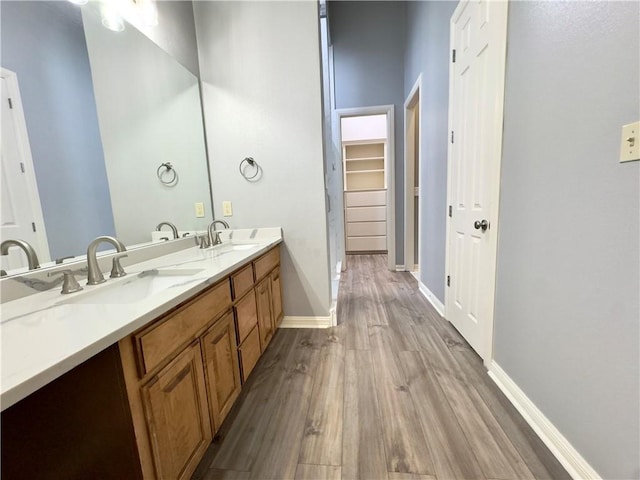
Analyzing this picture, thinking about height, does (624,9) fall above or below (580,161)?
above

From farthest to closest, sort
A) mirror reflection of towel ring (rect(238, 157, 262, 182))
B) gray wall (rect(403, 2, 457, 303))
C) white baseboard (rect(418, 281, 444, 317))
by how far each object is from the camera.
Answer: white baseboard (rect(418, 281, 444, 317))
gray wall (rect(403, 2, 457, 303))
mirror reflection of towel ring (rect(238, 157, 262, 182))

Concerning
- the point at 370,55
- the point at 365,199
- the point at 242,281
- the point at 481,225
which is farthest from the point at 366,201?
the point at 242,281

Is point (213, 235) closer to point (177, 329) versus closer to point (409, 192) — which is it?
point (177, 329)

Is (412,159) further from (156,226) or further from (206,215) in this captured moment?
(156,226)

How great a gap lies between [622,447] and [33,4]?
8.23 feet

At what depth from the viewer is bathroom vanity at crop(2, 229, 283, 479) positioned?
2.17 feet

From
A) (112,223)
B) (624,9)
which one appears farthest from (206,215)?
(624,9)

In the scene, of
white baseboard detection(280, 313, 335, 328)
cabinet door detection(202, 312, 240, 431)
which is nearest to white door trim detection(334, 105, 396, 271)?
white baseboard detection(280, 313, 335, 328)

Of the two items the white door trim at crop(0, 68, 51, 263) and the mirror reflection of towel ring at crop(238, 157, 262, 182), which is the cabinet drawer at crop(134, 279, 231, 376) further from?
the mirror reflection of towel ring at crop(238, 157, 262, 182)

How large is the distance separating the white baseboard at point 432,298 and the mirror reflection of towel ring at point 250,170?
6.50 ft

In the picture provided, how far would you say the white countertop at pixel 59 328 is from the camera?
48 centimetres

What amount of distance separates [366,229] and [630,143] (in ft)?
14.4

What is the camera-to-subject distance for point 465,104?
71.5 inches

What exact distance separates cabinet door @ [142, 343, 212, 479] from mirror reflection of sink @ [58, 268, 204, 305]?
0.88ft
